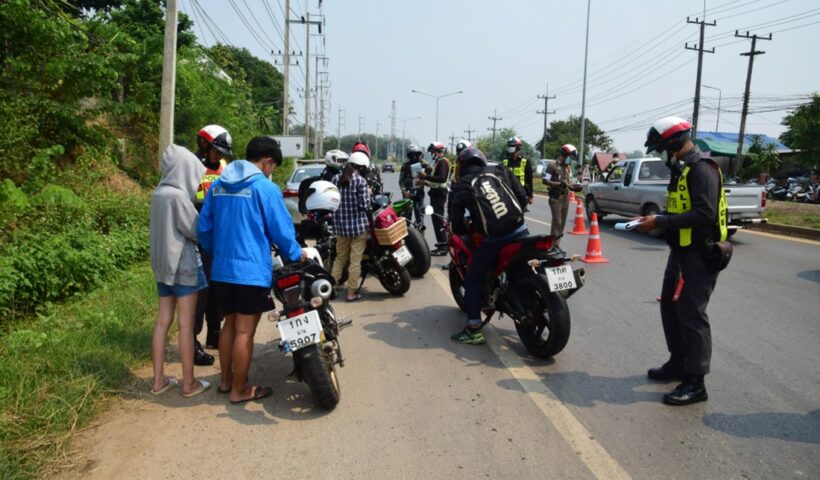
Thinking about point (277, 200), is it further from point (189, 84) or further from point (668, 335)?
point (189, 84)

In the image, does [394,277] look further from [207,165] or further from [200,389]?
[200,389]

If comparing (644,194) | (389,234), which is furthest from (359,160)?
(644,194)

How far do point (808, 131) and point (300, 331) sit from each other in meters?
33.6

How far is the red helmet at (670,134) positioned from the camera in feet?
13.5

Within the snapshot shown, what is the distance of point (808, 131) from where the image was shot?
29.6 m

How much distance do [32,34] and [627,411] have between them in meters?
10.9

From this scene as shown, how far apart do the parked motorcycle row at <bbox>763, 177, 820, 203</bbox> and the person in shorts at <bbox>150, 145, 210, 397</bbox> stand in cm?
2869

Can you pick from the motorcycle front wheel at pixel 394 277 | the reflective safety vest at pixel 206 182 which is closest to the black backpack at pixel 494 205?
the motorcycle front wheel at pixel 394 277

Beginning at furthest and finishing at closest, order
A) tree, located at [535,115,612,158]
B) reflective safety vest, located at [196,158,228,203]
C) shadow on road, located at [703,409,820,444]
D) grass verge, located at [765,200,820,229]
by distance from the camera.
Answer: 1. tree, located at [535,115,612,158]
2. grass verge, located at [765,200,820,229]
3. reflective safety vest, located at [196,158,228,203]
4. shadow on road, located at [703,409,820,444]

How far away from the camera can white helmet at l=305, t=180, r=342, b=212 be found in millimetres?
6477

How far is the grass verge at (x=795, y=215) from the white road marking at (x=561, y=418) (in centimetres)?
1173

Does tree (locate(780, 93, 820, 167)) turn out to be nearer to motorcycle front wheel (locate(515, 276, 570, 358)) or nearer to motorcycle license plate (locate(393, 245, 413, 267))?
motorcycle license plate (locate(393, 245, 413, 267))

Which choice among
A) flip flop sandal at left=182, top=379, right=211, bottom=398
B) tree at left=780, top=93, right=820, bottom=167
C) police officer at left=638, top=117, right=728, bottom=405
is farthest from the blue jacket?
tree at left=780, top=93, right=820, bottom=167

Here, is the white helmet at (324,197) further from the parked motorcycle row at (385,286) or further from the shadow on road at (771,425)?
the shadow on road at (771,425)
